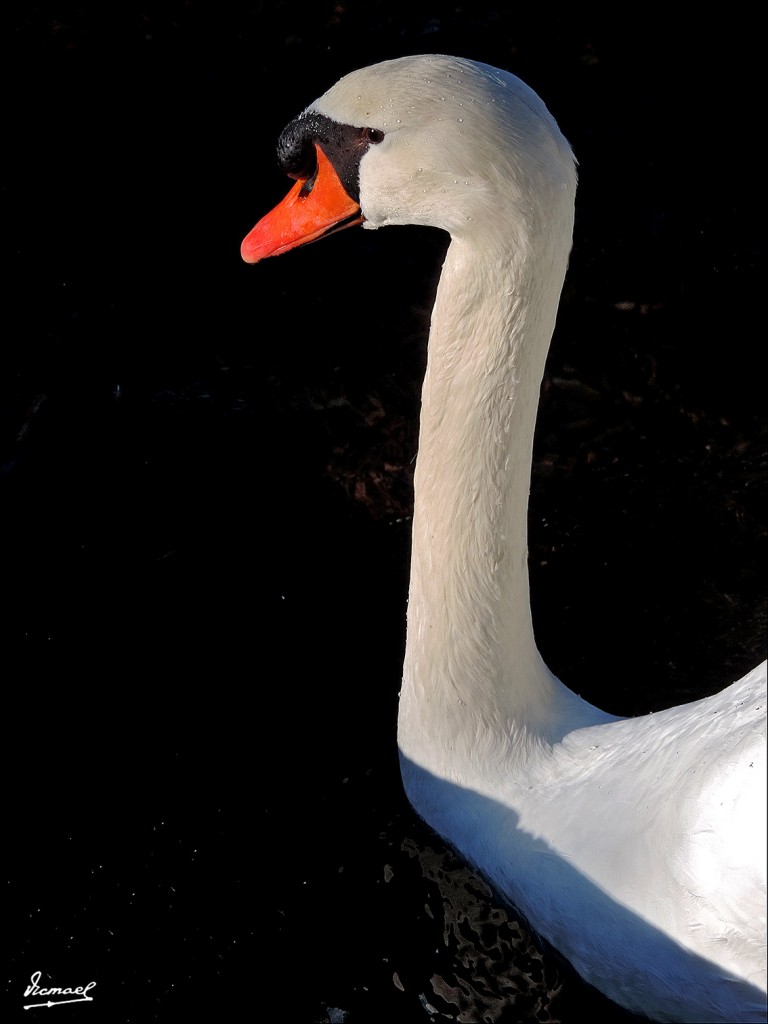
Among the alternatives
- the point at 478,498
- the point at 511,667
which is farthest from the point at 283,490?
the point at 478,498

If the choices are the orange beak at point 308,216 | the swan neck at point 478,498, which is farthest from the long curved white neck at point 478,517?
Answer: the orange beak at point 308,216

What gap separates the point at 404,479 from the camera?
19.0 ft

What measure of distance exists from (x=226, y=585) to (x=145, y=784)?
3.45 feet

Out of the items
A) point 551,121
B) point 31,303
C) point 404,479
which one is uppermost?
point 551,121

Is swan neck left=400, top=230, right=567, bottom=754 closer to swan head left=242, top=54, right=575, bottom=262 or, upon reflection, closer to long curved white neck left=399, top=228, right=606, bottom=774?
long curved white neck left=399, top=228, right=606, bottom=774

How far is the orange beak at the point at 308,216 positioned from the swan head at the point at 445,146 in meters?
0.04

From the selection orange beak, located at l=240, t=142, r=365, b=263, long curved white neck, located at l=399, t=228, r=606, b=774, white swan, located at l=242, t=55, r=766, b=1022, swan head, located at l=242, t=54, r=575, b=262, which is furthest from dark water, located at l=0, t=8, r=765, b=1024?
swan head, located at l=242, t=54, r=575, b=262

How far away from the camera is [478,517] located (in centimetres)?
A: 370

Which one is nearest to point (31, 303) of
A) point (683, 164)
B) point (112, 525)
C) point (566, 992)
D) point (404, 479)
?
point (112, 525)

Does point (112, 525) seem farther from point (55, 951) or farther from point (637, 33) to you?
point (637, 33)

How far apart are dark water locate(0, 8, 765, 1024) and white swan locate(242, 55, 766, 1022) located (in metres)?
0.27

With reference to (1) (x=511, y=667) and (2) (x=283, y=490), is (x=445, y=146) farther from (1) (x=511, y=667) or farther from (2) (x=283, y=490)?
(2) (x=283, y=490)

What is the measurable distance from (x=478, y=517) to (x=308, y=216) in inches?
35.0

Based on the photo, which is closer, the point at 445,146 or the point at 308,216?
the point at 445,146
